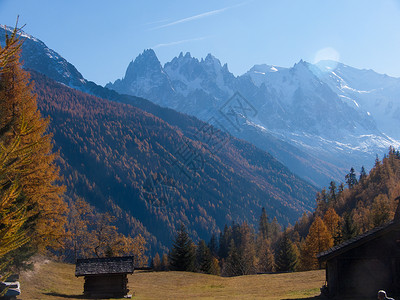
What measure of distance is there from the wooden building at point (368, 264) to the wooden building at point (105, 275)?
767 inches

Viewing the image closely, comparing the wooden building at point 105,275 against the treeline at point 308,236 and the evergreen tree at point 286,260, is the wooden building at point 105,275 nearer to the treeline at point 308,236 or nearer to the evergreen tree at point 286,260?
the treeline at point 308,236

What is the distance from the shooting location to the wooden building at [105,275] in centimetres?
3691

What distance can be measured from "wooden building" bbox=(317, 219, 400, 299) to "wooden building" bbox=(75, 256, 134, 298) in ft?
63.9

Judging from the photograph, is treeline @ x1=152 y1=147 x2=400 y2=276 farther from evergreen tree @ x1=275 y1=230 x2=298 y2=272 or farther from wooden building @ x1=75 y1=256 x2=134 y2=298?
wooden building @ x1=75 y1=256 x2=134 y2=298

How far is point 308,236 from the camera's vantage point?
224 ft

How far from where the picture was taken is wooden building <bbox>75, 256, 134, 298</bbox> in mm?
36906

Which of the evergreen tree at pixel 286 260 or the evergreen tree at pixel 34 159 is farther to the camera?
the evergreen tree at pixel 286 260

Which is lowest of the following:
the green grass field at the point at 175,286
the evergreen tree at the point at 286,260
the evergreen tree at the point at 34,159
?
the green grass field at the point at 175,286

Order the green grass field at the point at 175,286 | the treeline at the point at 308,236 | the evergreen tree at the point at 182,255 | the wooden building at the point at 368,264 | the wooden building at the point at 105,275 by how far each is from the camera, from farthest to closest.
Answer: the evergreen tree at the point at 182,255 < the treeline at the point at 308,236 < the wooden building at the point at 105,275 < the green grass field at the point at 175,286 < the wooden building at the point at 368,264

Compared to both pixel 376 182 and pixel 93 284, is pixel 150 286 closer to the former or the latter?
pixel 93 284

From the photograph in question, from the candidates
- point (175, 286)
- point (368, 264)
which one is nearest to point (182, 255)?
point (175, 286)

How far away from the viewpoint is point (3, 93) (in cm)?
3328

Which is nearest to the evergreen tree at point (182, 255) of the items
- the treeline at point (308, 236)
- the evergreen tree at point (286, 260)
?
the treeline at point (308, 236)

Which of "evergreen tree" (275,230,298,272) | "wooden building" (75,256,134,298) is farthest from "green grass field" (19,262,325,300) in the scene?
"evergreen tree" (275,230,298,272)
